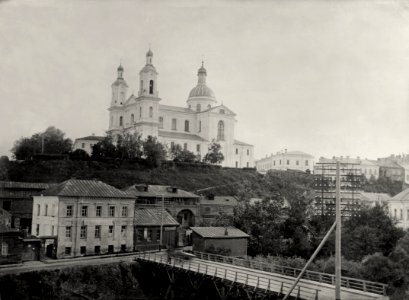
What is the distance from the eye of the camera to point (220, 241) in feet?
104

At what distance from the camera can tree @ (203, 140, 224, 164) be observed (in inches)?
2768

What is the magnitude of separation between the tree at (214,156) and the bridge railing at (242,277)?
41.6m

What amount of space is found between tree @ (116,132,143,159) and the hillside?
4.83 feet

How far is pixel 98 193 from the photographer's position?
108ft

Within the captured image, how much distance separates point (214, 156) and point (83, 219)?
40117 millimetres

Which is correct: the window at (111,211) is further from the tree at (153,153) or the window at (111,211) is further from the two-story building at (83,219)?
the tree at (153,153)

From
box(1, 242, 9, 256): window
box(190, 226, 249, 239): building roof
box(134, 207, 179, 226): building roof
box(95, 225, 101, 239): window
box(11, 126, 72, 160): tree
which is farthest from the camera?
box(11, 126, 72, 160): tree

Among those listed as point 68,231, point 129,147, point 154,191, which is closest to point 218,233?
point 68,231

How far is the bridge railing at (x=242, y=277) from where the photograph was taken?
17506 millimetres

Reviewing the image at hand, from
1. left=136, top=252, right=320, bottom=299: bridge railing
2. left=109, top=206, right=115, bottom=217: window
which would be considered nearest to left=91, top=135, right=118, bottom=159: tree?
left=109, top=206, right=115, bottom=217: window

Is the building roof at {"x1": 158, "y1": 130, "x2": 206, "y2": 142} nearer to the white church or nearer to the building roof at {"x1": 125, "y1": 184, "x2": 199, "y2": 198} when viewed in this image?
the white church

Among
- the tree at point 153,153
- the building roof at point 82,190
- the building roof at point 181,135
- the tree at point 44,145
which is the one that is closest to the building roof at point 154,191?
the building roof at point 82,190

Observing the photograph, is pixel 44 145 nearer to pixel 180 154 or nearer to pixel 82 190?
pixel 180 154

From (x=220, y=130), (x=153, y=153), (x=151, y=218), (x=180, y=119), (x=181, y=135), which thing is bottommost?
(x=151, y=218)
